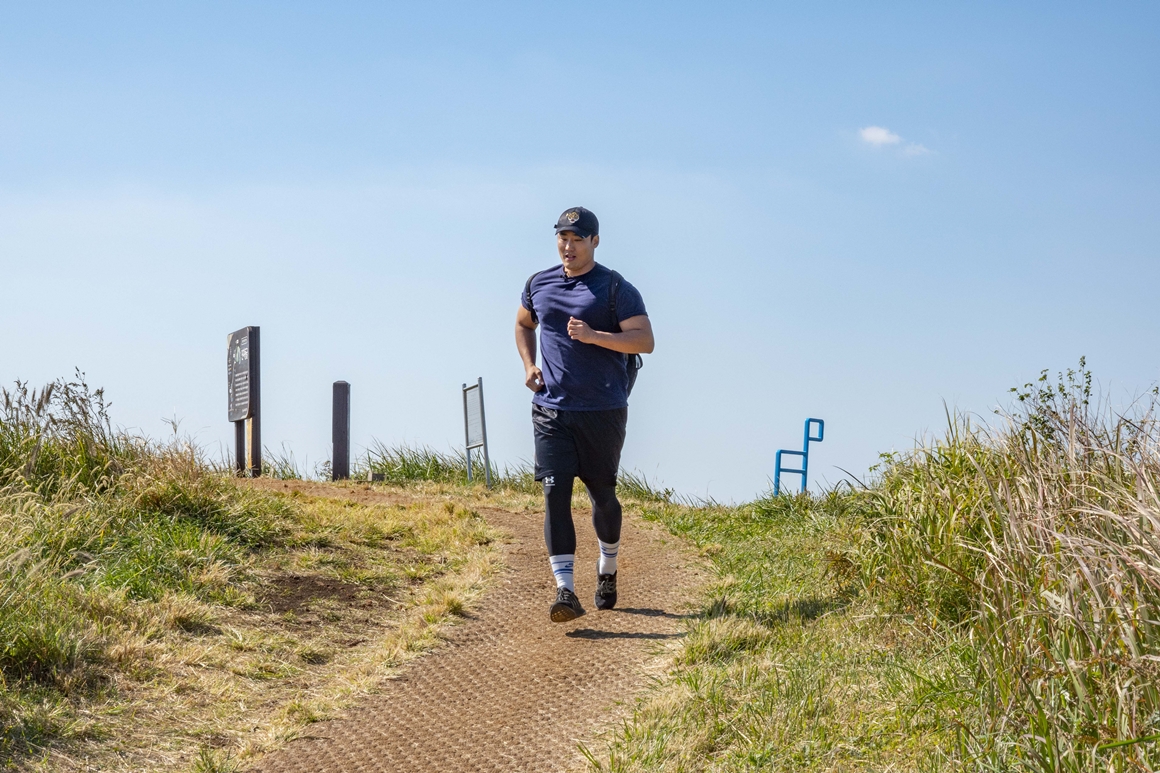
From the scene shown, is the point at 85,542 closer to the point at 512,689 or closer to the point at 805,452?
the point at 512,689

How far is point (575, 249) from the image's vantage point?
5.38 metres

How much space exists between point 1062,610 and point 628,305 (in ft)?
9.04

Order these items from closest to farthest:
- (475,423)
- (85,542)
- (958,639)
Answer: (958,639) → (85,542) → (475,423)

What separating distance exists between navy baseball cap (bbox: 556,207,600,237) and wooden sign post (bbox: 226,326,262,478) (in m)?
8.97

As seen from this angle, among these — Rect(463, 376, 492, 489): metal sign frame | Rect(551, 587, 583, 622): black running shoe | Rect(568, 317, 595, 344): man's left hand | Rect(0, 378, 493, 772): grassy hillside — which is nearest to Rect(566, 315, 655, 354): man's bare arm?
Rect(568, 317, 595, 344): man's left hand

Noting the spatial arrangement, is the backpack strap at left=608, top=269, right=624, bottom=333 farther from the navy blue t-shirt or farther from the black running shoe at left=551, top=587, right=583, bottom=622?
the black running shoe at left=551, top=587, right=583, bottom=622

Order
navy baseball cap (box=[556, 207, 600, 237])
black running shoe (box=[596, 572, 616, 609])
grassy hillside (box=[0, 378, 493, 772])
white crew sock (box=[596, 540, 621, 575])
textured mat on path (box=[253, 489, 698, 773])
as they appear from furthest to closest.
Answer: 1. black running shoe (box=[596, 572, 616, 609])
2. white crew sock (box=[596, 540, 621, 575])
3. navy baseball cap (box=[556, 207, 600, 237])
4. grassy hillside (box=[0, 378, 493, 772])
5. textured mat on path (box=[253, 489, 698, 773])

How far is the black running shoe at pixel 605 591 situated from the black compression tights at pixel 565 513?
0.33 meters

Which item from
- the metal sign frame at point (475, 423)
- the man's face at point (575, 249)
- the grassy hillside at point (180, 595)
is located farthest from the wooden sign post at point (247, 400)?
the man's face at point (575, 249)

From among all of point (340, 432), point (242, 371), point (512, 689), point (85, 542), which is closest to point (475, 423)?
point (340, 432)

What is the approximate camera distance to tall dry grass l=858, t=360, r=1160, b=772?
299 centimetres

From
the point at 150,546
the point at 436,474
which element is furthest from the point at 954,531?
the point at 436,474

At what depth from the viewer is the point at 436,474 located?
13.0 m

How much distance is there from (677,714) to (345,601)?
2.88 m
